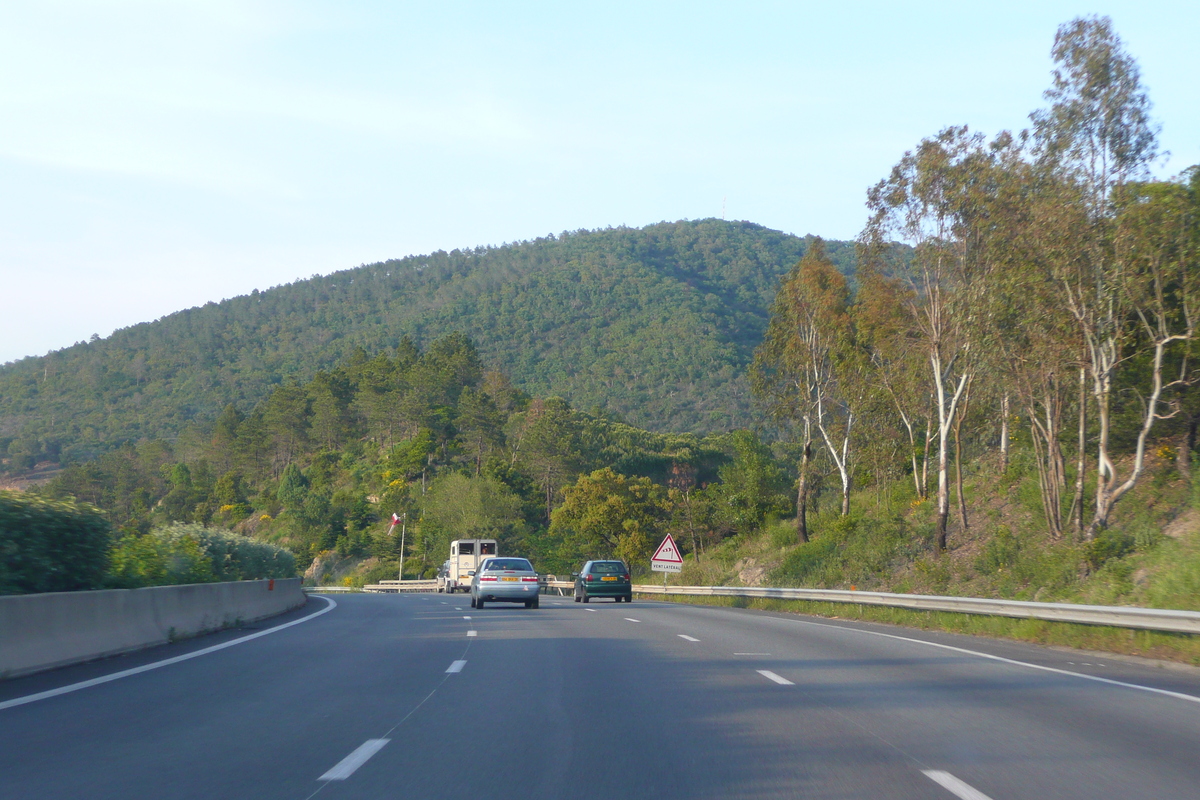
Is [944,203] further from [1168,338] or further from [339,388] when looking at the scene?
[339,388]

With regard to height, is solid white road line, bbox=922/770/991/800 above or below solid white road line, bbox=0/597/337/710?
above

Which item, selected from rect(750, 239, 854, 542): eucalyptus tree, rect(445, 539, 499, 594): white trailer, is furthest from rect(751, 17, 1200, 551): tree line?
rect(445, 539, 499, 594): white trailer

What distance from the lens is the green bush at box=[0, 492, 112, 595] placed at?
1344cm

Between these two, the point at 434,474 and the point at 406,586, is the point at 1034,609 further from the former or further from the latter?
the point at 434,474

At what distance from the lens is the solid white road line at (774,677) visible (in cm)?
1206

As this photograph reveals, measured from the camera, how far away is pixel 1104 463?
28531 mm

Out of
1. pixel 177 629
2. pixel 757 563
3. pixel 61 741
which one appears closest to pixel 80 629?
pixel 177 629

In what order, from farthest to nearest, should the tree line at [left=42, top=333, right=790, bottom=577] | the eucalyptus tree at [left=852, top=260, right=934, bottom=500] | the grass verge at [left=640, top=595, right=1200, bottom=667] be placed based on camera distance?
1. the tree line at [left=42, top=333, right=790, bottom=577]
2. the eucalyptus tree at [left=852, top=260, right=934, bottom=500]
3. the grass verge at [left=640, top=595, right=1200, bottom=667]

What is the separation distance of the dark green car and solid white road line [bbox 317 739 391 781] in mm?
32533

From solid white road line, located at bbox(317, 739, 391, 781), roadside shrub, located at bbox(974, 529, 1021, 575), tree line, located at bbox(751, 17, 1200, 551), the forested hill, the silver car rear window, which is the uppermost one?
the forested hill

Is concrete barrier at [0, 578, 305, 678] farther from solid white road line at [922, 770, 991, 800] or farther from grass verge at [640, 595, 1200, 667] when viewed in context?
grass verge at [640, 595, 1200, 667]

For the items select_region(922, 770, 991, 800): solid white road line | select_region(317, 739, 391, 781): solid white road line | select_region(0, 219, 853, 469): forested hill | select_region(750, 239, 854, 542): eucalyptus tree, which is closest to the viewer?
select_region(922, 770, 991, 800): solid white road line

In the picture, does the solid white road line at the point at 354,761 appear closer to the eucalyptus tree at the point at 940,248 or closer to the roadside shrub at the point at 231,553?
the roadside shrub at the point at 231,553

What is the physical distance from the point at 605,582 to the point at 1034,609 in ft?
76.1
